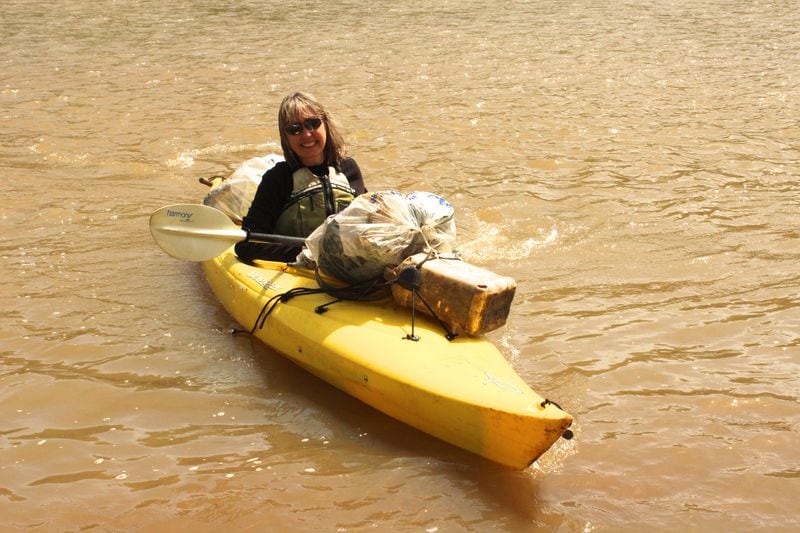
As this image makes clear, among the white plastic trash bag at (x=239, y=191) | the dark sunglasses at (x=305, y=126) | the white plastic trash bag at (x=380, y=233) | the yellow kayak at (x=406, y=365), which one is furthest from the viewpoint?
the white plastic trash bag at (x=239, y=191)

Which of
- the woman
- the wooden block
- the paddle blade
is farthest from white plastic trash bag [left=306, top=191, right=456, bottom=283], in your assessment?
the paddle blade

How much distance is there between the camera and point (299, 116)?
4.45m

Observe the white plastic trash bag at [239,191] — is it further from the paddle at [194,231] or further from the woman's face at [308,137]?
the woman's face at [308,137]

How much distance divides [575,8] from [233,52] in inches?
255

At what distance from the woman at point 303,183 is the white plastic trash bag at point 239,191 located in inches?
30.7

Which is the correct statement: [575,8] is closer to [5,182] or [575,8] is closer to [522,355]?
[5,182]

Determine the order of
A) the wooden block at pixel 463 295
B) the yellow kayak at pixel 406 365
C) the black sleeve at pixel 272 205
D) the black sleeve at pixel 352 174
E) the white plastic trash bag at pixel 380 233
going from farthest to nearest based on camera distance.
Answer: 1. the black sleeve at pixel 352 174
2. the black sleeve at pixel 272 205
3. the white plastic trash bag at pixel 380 233
4. the wooden block at pixel 463 295
5. the yellow kayak at pixel 406 365

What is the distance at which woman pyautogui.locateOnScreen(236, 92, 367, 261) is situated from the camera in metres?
4.54

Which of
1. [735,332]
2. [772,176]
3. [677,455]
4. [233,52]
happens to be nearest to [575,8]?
[233,52]

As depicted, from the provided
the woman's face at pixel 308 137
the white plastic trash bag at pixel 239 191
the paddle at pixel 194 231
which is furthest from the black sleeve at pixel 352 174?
the white plastic trash bag at pixel 239 191

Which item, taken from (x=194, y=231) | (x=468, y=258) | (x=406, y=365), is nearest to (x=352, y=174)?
(x=194, y=231)

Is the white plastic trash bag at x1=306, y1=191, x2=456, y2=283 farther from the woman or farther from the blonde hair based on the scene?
the blonde hair

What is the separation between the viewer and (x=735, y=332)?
450cm

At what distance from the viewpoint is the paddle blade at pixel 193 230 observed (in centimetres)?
467
